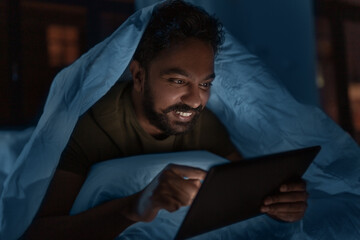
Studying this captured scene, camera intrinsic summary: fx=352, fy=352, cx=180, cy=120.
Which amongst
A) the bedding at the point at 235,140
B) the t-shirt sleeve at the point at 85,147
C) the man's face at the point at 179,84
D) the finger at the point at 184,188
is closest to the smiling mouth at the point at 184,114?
the man's face at the point at 179,84

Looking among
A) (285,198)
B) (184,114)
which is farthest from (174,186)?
(184,114)

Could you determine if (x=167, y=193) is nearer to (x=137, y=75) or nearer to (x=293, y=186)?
(x=293, y=186)

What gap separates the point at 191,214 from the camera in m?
0.60

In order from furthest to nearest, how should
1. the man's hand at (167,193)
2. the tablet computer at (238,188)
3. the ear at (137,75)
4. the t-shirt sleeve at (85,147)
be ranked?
1. the ear at (137,75)
2. the t-shirt sleeve at (85,147)
3. the man's hand at (167,193)
4. the tablet computer at (238,188)

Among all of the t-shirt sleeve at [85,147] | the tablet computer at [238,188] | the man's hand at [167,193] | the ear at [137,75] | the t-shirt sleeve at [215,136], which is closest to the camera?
the tablet computer at [238,188]

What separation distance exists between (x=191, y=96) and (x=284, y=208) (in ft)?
1.25

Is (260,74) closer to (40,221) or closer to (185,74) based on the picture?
(185,74)

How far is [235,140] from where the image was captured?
1.22 metres

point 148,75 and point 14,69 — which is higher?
point 148,75

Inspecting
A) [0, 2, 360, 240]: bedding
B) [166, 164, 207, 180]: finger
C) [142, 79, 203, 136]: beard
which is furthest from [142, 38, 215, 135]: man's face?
[166, 164, 207, 180]: finger

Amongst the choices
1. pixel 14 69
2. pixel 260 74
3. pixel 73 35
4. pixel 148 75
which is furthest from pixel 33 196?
pixel 73 35

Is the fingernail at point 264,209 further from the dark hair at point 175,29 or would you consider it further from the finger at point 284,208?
the dark hair at point 175,29

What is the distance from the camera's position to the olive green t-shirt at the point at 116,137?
3.12ft

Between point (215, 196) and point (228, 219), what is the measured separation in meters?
0.10
